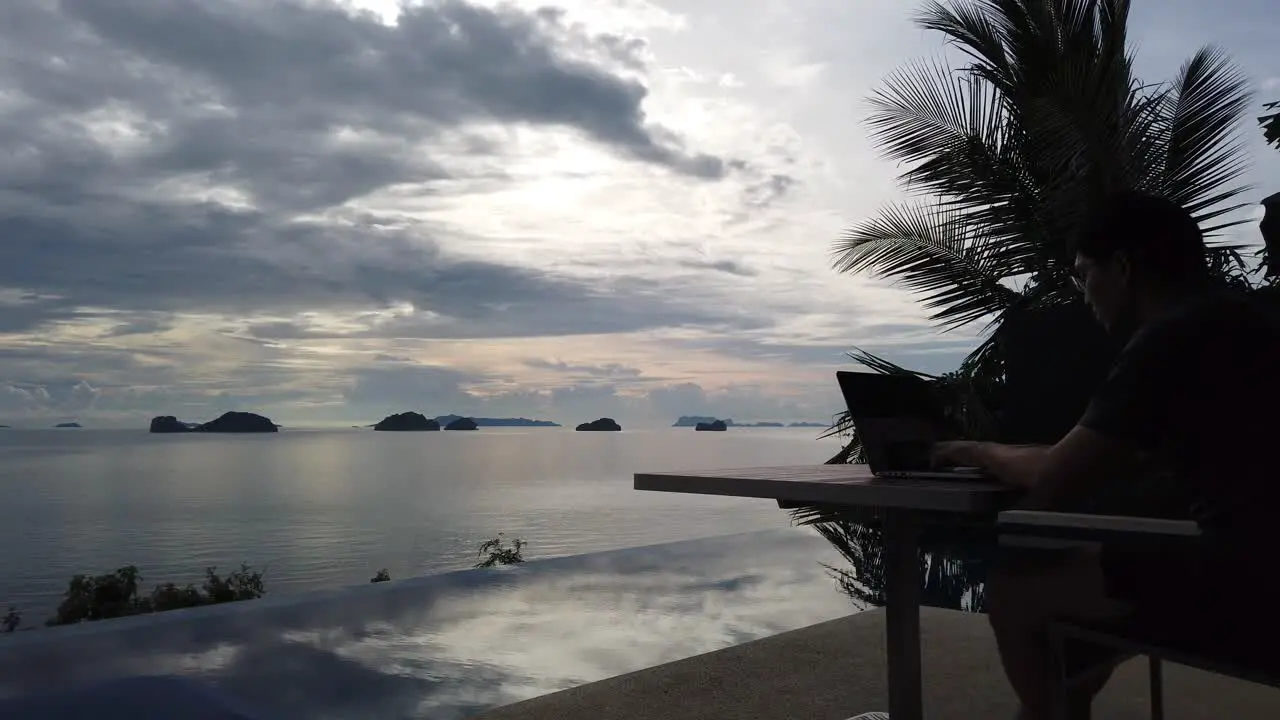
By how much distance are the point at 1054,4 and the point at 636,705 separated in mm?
6236

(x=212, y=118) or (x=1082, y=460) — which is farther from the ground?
(x=212, y=118)

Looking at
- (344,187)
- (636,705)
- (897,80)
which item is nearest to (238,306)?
(344,187)

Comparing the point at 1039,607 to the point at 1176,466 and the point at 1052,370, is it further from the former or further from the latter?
the point at 1052,370

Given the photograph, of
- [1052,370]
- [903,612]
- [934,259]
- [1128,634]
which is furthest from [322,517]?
[1128,634]

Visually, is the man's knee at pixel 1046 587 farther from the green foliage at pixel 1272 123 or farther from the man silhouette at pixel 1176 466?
the green foliage at pixel 1272 123

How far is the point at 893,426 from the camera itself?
5.46ft

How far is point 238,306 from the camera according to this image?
4031cm

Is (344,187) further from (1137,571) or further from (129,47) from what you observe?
(1137,571)

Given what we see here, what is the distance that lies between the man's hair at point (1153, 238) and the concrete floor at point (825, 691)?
138 centimetres

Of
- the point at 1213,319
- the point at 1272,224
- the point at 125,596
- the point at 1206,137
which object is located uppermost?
the point at 1206,137

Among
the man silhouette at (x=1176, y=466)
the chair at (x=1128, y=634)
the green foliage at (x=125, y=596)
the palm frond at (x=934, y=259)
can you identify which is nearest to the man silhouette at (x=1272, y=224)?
the palm frond at (x=934, y=259)

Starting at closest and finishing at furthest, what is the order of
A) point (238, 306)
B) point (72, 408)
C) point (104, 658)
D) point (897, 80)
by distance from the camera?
point (104, 658) → point (897, 80) → point (72, 408) → point (238, 306)

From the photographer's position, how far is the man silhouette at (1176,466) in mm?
1279

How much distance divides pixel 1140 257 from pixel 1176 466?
40cm
